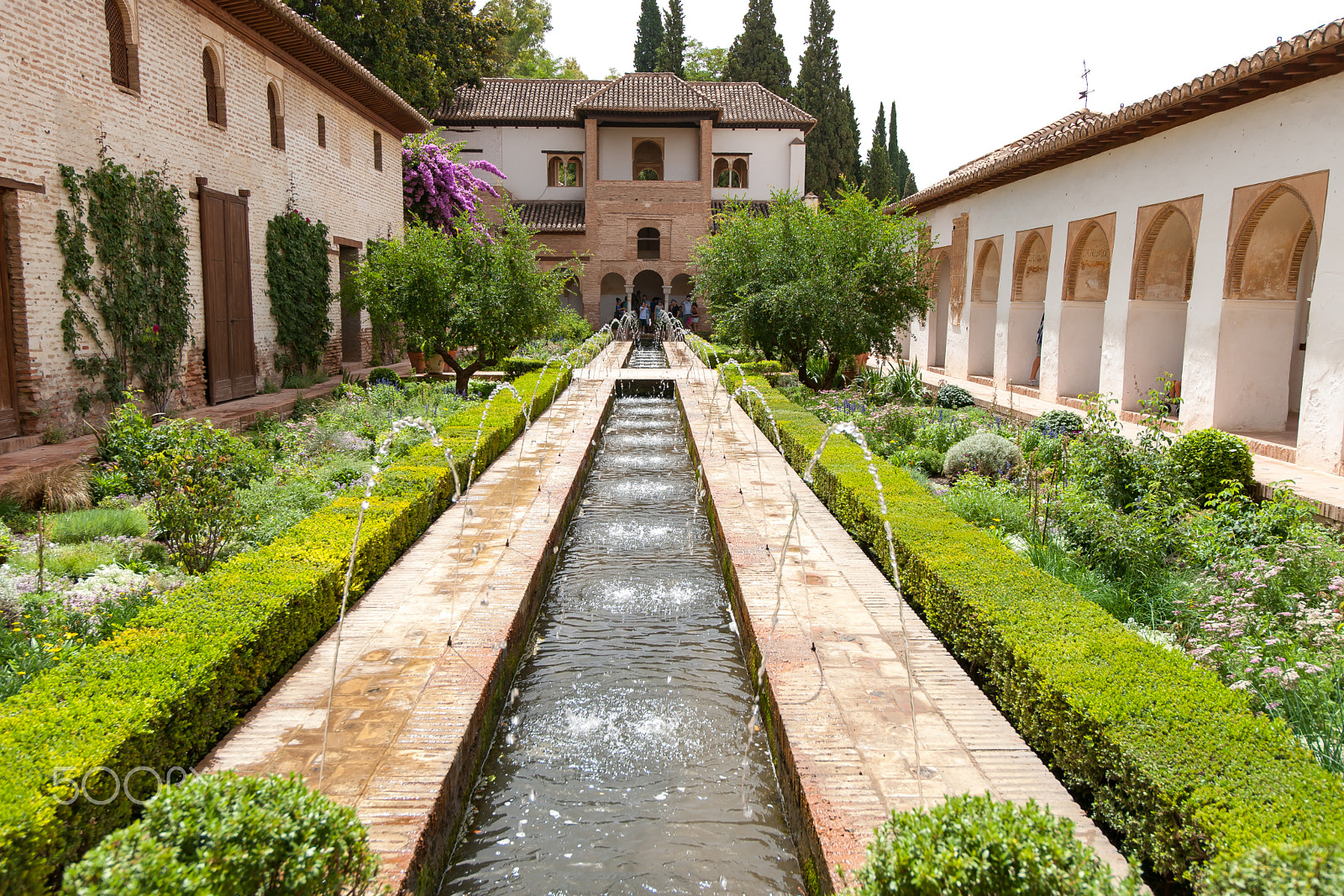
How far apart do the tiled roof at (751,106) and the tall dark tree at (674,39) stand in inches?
308

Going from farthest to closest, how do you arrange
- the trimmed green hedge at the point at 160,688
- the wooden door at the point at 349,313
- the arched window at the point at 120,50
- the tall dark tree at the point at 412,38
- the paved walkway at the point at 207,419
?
the tall dark tree at the point at 412,38 < the wooden door at the point at 349,313 < the arched window at the point at 120,50 < the paved walkway at the point at 207,419 < the trimmed green hedge at the point at 160,688

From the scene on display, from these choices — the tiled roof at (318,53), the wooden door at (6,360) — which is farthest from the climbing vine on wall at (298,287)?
the wooden door at (6,360)

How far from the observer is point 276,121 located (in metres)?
14.0

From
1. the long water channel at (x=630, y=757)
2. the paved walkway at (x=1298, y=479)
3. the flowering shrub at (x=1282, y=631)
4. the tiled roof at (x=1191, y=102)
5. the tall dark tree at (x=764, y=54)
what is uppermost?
the tall dark tree at (x=764, y=54)

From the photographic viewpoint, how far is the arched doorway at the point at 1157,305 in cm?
1137

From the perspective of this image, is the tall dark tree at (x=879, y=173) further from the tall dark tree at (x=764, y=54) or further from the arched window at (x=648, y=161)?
the arched window at (x=648, y=161)

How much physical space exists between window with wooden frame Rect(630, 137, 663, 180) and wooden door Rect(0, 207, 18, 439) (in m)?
28.3

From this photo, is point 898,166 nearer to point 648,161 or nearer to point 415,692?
point 648,161

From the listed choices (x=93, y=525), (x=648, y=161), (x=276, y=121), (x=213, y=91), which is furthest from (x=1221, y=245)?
(x=648, y=161)

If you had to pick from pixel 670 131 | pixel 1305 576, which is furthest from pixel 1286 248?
pixel 670 131

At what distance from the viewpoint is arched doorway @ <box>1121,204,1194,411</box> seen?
1137 centimetres

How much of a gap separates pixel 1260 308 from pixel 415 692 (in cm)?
942

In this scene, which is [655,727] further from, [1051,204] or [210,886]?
[1051,204]

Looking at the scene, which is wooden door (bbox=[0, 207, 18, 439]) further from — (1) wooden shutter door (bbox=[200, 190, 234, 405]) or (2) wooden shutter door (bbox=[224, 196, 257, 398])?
(2) wooden shutter door (bbox=[224, 196, 257, 398])
